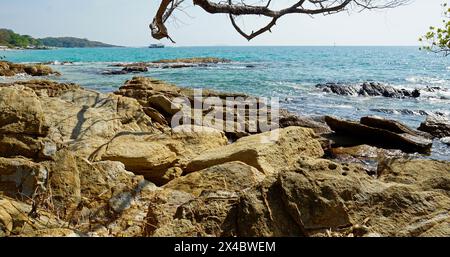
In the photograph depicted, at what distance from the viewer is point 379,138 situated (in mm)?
11086

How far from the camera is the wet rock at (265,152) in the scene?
5.61 m

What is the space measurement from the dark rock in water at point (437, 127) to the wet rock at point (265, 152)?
7.12 metres

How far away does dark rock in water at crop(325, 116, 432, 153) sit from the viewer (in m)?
10.6

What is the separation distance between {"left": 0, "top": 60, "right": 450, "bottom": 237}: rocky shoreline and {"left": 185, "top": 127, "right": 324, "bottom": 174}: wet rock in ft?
0.07

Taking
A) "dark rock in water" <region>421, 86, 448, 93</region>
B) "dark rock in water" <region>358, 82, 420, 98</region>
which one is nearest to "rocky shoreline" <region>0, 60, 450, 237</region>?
"dark rock in water" <region>358, 82, 420, 98</region>

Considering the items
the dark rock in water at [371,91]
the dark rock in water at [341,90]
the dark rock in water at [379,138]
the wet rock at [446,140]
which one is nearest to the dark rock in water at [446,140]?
the wet rock at [446,140]

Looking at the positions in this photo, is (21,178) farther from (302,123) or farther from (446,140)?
(446,140)

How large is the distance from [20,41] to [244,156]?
153454 mm

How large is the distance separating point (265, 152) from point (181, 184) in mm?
1726

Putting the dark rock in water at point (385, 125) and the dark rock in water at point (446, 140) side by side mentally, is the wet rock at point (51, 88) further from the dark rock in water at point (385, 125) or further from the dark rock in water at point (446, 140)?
the dark rock in water at point (446, 140)

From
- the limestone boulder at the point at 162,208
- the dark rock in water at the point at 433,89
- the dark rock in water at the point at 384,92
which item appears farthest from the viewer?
the dark rock in water at the point at 433,89

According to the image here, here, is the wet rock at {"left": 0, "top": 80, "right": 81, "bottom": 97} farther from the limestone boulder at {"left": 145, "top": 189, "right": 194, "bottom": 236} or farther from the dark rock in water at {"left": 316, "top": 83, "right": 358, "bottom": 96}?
the dark rock in water at {"left": 316, "top": 83, "right": 358, "bottom": 96}
